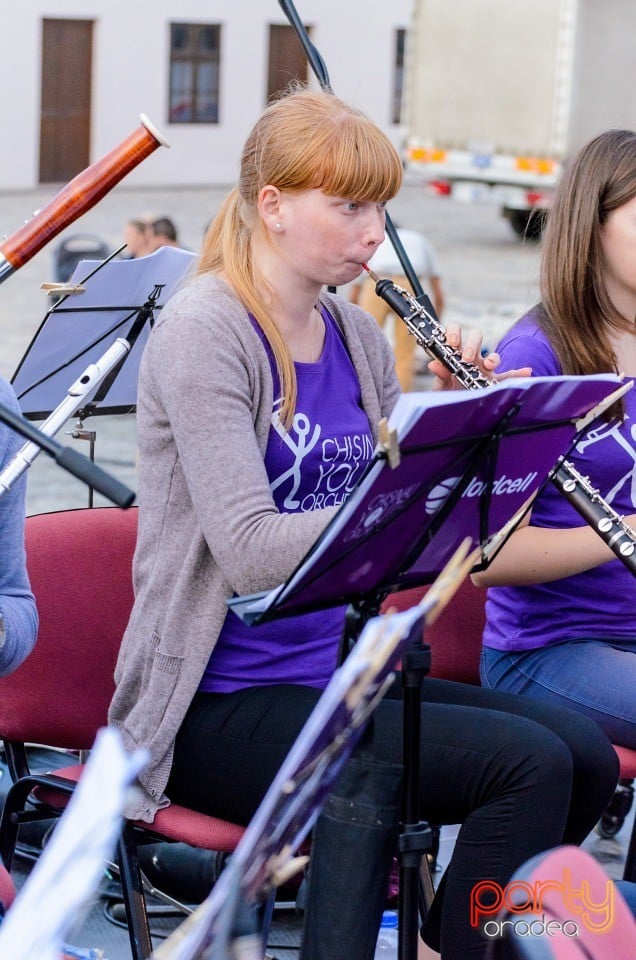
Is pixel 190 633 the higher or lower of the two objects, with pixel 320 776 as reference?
lower

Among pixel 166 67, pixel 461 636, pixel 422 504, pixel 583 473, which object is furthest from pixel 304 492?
pixel 166 67

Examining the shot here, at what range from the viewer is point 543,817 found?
1747mm

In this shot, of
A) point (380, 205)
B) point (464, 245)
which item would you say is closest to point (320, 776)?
point (380, 205)

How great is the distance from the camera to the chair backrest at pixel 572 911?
37.5 inches

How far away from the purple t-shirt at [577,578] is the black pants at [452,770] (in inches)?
15.4

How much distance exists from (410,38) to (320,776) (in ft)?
42.3

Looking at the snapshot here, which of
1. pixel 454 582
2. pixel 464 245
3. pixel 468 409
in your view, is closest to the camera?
pixel 454 582

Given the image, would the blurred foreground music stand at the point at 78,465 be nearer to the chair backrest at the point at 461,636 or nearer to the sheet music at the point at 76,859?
the sheet music at the point at 76,859

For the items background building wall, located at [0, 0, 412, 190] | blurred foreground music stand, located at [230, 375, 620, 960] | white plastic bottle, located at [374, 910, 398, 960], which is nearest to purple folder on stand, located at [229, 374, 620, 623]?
blurred foreground music stand, located at [230, 375, 620, 960]

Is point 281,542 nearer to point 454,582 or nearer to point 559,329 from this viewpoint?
point 454,582

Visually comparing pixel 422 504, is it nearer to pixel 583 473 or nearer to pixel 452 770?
pixel 452 770

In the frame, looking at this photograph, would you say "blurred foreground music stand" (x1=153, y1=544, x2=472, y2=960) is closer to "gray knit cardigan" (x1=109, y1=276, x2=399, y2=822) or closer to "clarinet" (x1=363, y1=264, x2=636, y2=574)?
"gray knit cardigan" (x1=109, y1=276, x2=399, y2=822)

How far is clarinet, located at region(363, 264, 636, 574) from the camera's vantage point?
6.06 ft

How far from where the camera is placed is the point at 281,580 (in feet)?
5.62
